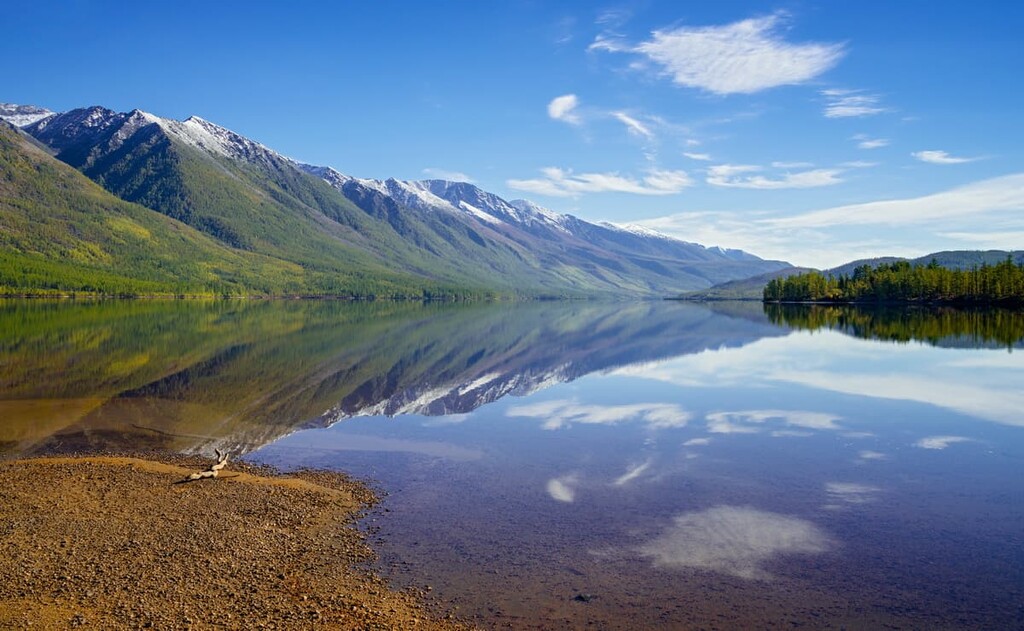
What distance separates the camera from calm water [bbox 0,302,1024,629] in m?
17.6

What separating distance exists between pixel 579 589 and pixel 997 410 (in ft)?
122

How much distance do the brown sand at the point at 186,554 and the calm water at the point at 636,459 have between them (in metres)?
1.57

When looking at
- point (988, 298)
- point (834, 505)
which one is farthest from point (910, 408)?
point (988, 298)

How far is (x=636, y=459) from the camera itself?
1228 inches

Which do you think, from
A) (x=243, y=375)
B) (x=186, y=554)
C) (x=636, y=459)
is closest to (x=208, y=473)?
(x=186, y=554)

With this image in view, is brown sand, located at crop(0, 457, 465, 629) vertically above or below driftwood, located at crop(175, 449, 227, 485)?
below

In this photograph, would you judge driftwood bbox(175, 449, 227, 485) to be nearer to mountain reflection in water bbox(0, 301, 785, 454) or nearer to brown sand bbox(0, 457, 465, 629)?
brown sand bbox(0, 457, 465, 629)

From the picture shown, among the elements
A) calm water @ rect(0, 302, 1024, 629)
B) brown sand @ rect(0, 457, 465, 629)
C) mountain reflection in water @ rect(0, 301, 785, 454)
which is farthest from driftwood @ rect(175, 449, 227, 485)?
mountain reflection in water @ rect(0, 301, 785, 454)

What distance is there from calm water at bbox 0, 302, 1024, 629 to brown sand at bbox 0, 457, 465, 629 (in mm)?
1568

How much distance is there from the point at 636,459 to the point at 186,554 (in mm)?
19482

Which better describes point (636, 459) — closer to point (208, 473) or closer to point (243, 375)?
point (208, 473)

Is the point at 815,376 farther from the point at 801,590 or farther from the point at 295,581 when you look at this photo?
the point at 295,581

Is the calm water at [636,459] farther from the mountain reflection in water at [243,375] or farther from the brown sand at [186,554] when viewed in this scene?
the brown sand at [186,554]

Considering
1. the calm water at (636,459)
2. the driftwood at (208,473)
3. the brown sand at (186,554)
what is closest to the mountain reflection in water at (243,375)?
the calm water at (636,459)
